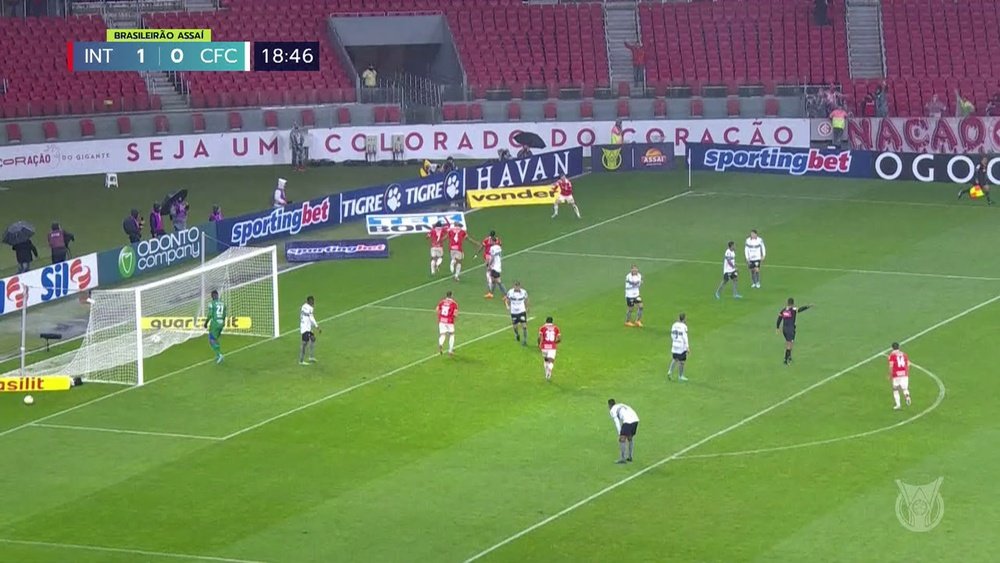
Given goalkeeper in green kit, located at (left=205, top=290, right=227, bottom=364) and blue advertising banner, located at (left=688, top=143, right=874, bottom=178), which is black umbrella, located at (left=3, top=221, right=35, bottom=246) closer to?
goalkeeper in green kit, located at (left=205, top=290, right=227, bottom=364)

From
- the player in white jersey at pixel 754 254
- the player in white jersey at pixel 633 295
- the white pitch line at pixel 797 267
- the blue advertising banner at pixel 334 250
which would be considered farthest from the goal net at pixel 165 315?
the player in white jersey at pixel 754 254

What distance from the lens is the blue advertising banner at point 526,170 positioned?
219ft

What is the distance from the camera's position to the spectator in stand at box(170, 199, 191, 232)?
197 ft

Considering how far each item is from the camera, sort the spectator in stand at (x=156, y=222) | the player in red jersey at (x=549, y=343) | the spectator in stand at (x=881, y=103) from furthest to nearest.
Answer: the spectator in stand at (x=881, y=103) → the spectator in stand at (x=156, y=222) → the player in red jersey at (x=549, y=343)

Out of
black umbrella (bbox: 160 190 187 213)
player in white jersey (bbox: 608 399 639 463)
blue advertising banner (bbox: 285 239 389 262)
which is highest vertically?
black umbrella (bbox: 160 190 187 213)

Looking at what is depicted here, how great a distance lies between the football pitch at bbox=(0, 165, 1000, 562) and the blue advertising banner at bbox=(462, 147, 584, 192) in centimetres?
880

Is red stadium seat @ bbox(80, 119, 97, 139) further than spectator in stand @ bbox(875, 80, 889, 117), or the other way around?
spectator in stand @ bbox(875, 80, 889, 117)

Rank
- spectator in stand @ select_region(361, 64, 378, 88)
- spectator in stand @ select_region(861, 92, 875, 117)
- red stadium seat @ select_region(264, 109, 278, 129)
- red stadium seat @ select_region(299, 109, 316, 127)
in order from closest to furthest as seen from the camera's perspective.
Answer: red stadium seat @ select_region(264, 109, 278, 129)
red stadium seat @ select_region(299, 109, 316, 127)
spectator in stand @ select_region(861, 92, 875, 117)
spectator in stand @ select_region(361, 64, 378, 88)

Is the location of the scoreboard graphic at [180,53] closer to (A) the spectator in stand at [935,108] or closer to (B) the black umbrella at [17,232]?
(B) the black umbrella at [17,232]

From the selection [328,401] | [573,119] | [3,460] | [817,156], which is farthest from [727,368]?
[573,119]

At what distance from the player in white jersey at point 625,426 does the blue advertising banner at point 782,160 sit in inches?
1406

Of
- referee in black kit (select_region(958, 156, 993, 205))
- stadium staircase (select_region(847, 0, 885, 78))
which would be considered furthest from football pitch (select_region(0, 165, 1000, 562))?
stadium staircase (select_region(847, 0, 885, 78))

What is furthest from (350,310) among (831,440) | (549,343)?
(831,440)

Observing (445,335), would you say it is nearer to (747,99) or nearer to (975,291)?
(975,291)
